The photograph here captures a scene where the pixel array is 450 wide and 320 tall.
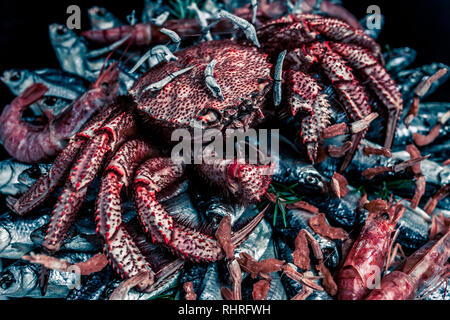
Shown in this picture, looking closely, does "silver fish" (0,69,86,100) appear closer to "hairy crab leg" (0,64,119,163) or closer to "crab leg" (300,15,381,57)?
"hairy crab leg" (0,64,119,163)

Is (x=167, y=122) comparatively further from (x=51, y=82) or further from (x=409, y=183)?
(x=409, y=183)

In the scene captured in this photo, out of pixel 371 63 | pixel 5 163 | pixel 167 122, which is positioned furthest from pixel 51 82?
pixel 371 63

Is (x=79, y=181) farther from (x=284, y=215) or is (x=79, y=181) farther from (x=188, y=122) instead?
(x=284, y=215)

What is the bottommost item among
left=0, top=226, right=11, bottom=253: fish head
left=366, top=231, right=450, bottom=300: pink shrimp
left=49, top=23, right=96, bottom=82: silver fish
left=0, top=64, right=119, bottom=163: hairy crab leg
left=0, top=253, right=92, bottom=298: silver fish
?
left=0, top=253, right=92, bottom=298: silver fish

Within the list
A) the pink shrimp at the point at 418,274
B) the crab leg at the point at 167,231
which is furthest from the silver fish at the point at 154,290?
the pink shrimp at the point at 418,274

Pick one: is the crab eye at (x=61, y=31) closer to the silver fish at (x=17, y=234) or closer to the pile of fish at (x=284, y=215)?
the pile of fish at (x=284, y=215)

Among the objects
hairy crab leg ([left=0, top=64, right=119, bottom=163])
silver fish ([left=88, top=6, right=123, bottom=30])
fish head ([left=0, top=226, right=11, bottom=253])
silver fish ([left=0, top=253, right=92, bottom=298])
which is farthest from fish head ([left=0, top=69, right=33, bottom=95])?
silver fish ([left=0, top=253, right=92, bottom=298])

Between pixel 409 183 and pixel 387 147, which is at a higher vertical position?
pixel 387 147
